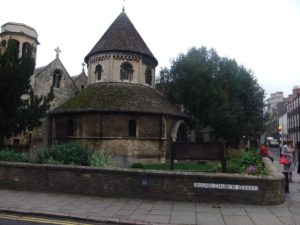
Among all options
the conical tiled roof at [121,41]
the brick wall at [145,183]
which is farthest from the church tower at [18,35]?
the brick wall at [145,183]

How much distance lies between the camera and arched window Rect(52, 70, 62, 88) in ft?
113

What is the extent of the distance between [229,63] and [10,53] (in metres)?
23.8

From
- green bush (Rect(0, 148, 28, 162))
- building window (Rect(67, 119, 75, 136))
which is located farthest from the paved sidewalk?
building window (Rect(67, 119, 75, 136))

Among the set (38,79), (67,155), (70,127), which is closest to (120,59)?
(70,127)

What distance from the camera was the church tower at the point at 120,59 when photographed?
30.4 meters

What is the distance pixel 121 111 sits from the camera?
25922mm

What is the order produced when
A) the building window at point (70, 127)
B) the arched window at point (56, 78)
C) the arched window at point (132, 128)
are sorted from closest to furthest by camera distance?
1. the arched window at point (132, 128)
2. the building window at point (70, 127)
3. the arched window at point (56, 78)

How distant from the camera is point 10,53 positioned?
2103cm

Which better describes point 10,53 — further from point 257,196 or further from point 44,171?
point 257,196

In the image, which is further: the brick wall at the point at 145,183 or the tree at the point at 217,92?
the tree at the point at 217,92

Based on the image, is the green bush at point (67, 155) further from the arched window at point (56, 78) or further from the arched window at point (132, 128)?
the arched window at point (56, 78)

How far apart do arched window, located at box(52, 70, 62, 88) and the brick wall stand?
23020 mm

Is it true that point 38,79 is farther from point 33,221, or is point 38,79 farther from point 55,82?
point 33,221

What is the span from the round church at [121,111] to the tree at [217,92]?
4424mm
